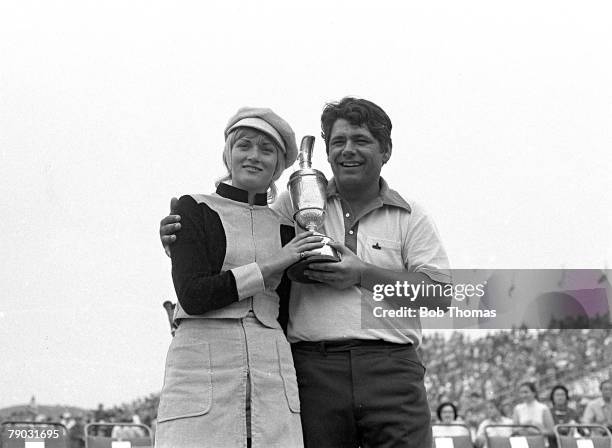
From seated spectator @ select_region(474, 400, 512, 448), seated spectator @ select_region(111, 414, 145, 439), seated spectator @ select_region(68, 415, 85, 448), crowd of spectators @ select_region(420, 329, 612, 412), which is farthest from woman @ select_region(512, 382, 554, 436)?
seated spectator @ select_region(68, 415, 85, 448)

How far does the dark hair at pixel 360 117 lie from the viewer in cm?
171

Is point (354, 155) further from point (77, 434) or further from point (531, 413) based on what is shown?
point (531, 413)

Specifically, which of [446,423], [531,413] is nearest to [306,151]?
[446,423]

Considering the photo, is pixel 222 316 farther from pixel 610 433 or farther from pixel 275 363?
pixel 610 433

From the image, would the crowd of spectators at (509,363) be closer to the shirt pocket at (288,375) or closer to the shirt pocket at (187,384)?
the shirt pocket at (288,375)

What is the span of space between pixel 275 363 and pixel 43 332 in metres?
1.60

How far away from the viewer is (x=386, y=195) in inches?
68.4

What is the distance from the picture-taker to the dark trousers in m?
1.58

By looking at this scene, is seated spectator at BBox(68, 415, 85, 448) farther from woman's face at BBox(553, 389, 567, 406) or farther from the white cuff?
woman's face at BBox(553, 389, 567, 406)

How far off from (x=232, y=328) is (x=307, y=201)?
0.92 ft

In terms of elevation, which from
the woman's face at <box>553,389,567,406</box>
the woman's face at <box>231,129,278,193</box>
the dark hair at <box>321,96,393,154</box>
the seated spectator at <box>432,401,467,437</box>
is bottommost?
the seated spectator at <box>432,401,467,437</box>

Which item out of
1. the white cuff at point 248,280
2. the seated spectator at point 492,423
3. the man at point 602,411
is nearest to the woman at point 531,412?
the seated spectator at point 492,423

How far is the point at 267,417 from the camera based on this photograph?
1.49 m

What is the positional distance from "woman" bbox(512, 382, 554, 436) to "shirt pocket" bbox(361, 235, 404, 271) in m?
3.24
